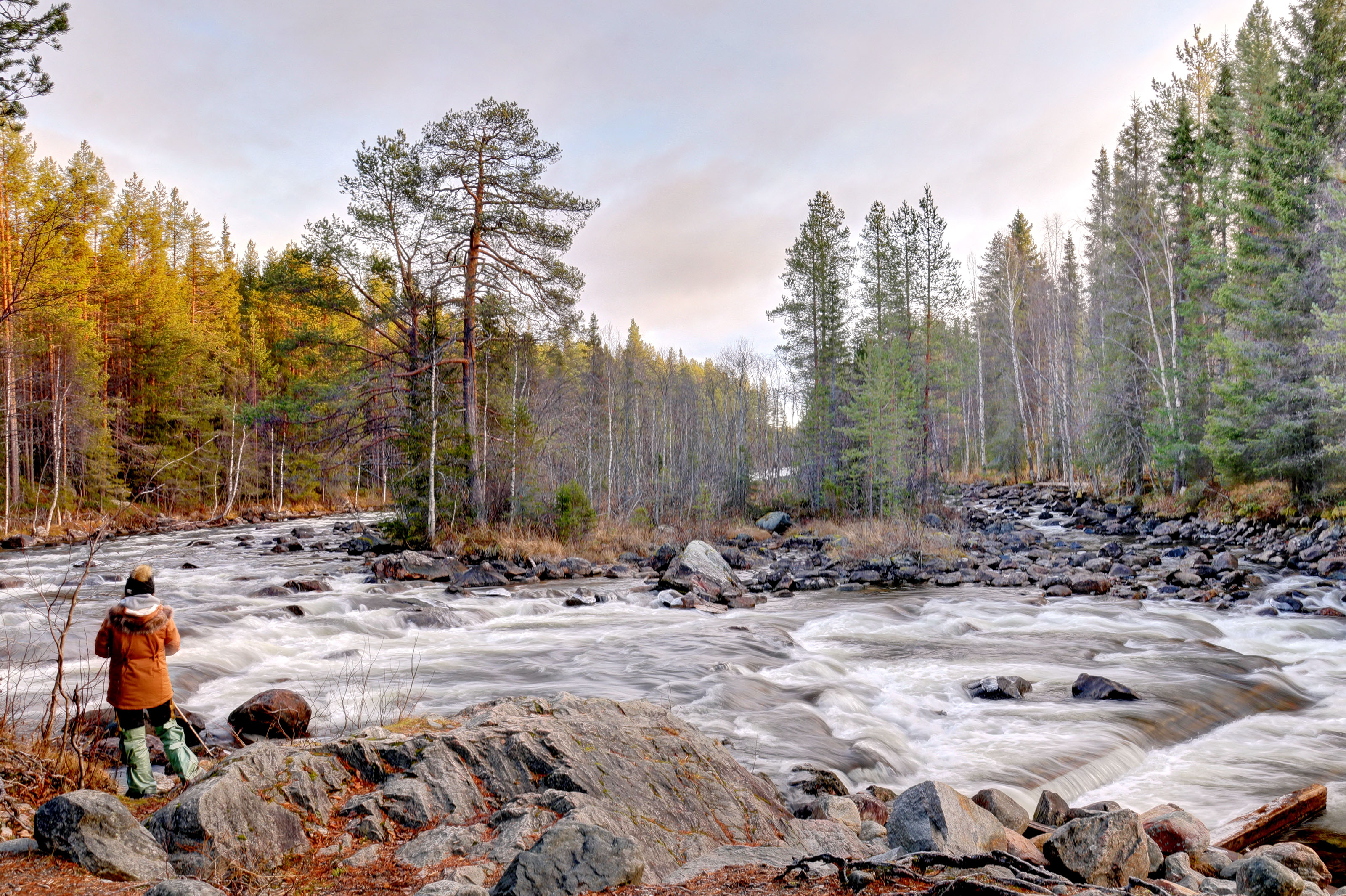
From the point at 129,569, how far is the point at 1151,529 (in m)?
30.0

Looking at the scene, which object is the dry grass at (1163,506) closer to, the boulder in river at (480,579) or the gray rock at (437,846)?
the boulder in river at (480,579)

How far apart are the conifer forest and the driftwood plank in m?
8.04

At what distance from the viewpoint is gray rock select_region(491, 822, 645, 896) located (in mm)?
2854

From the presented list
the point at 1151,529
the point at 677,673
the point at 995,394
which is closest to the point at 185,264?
the point at 677,673

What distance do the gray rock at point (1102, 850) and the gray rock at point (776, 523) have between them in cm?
2358

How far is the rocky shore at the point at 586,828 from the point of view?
3.01m

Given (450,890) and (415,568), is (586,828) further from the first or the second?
(415,568)

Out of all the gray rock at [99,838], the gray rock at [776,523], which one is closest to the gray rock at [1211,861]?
the gray rock at [99,838]

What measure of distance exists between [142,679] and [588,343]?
41.1 m

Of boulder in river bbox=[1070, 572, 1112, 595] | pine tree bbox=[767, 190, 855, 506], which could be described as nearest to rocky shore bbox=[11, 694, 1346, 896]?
boulder in river bbox=[1070, 572, 1112, 595]

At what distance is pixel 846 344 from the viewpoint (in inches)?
1351

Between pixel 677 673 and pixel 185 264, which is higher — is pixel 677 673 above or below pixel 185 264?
below

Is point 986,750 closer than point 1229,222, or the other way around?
point 986,750

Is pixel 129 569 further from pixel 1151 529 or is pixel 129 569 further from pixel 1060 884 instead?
pixel 1151 529
